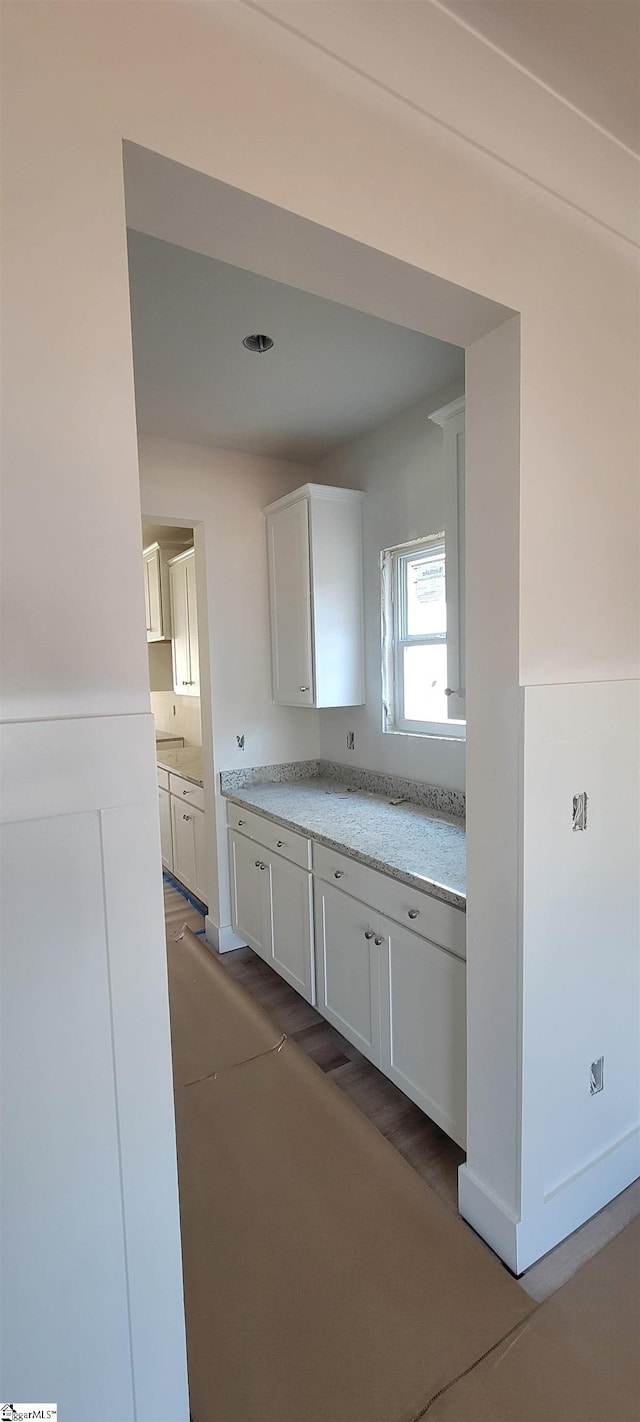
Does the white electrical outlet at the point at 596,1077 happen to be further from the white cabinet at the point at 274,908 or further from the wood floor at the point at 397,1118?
the white cabinet at the point at 274,908

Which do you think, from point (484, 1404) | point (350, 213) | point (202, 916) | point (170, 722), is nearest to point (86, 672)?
point (350, 213)

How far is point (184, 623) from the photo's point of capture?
160 inches

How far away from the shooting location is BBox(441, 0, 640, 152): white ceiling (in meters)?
1.03

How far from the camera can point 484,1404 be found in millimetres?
1140

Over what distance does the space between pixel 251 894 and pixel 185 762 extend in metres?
1.43

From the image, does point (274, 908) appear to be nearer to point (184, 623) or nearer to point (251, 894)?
point (251, 894)

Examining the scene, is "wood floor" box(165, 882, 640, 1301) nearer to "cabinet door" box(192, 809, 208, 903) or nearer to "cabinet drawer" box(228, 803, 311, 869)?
"cabinet door" box(192, 809, 208, 903)

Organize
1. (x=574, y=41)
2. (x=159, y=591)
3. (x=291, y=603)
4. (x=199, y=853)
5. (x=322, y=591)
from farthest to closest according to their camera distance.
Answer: (x=159, y=591)
(x=199, y=853)
(x=291, y=603)
(x=322, y=591)
(x=574, y=41)

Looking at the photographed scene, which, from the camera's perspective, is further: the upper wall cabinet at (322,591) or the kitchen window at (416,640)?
the upper wall cabinet at (322,591)

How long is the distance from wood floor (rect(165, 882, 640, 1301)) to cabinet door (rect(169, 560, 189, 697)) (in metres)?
2.03

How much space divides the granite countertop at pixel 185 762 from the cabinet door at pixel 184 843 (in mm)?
201

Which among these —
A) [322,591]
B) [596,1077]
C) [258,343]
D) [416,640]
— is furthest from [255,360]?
[596,1077]

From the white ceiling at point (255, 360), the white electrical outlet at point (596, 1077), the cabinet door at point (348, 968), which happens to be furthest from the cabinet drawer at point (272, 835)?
the white ceiling at point (255, 360)

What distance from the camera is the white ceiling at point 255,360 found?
5.41ft
